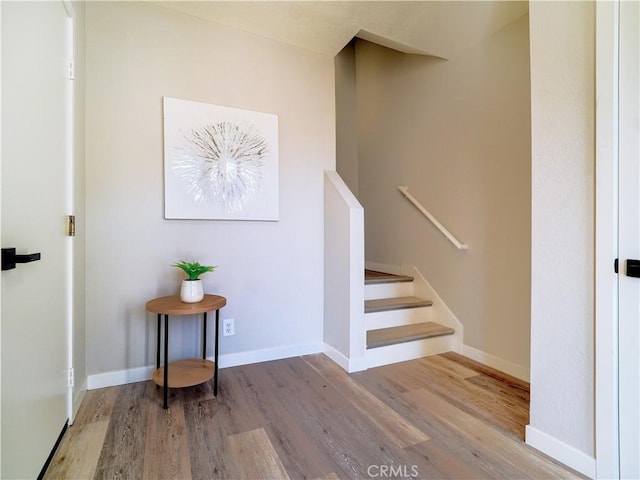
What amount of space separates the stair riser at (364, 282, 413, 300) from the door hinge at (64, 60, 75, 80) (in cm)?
243

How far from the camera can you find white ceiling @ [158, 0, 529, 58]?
212 cm

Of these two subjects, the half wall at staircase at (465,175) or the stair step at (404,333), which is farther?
the stair step at (404,333)

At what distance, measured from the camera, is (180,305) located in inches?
71.7

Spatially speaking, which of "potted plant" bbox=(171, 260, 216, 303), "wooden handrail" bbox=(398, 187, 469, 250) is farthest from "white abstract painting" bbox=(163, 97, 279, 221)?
"wooden handrail" bbox=(398, 187, 469, 250)

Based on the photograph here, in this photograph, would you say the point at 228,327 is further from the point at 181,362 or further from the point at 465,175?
the point at 465,175

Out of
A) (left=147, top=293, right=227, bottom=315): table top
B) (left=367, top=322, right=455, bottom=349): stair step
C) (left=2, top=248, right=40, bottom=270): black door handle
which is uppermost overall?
(left=2, top=248, right=40, bottom=270): black door handle

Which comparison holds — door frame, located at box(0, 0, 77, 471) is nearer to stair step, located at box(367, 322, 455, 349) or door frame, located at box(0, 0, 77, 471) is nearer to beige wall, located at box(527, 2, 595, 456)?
stair step, located at box(367, 322, 455, 349)

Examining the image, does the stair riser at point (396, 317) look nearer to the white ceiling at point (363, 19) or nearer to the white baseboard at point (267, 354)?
the white baseboard at point (267, 354)

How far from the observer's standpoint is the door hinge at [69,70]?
1.56 meters

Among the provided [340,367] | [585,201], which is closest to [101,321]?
[340,367]

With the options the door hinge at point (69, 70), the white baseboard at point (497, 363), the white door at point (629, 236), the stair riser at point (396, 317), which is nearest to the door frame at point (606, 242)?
the white door at point (629, 236)

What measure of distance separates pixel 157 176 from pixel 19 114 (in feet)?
3.23

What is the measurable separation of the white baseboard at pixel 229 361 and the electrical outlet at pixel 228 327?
0.15m

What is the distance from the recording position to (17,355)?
3.55 ft
